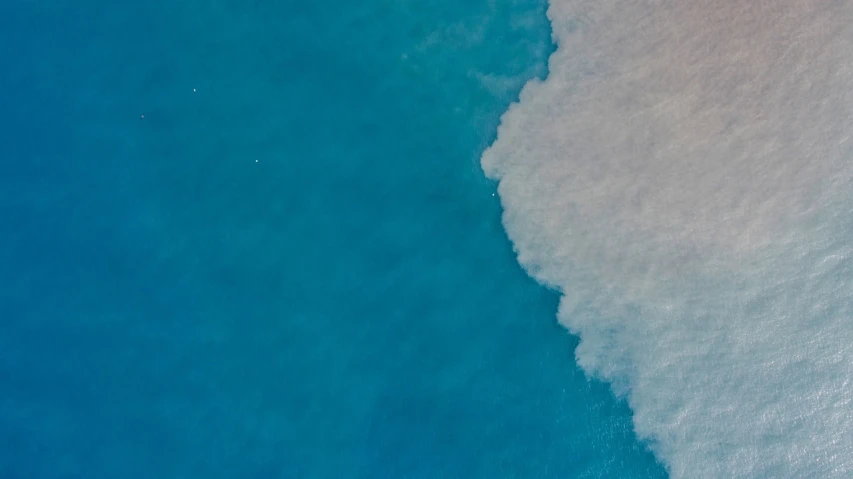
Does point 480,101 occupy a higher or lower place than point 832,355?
higher

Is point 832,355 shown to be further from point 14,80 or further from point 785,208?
point 14,80

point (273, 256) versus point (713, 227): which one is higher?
point (273, 256)

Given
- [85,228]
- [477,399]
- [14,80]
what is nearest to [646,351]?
[477,399]

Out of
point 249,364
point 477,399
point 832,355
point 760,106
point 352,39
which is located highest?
point 352,39

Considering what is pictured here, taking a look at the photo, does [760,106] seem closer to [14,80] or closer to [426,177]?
[426,177]
